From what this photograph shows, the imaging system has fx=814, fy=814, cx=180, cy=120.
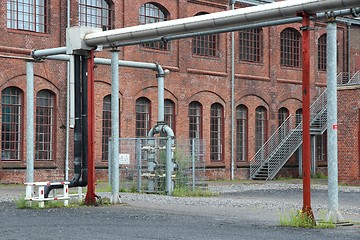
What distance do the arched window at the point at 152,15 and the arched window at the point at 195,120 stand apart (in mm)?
3311

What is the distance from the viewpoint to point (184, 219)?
55.6 ft

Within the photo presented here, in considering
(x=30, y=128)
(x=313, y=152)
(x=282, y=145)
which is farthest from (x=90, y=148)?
(x=313, y=152)

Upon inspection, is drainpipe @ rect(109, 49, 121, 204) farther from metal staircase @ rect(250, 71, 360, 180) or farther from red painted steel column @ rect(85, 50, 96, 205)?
metal staircase @ rect(250, 71, 360, 180)

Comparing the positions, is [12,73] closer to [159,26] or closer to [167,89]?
[167,89]

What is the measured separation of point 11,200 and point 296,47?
25.7 metres

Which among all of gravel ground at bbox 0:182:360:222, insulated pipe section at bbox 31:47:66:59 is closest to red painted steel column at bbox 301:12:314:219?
gravel ground at bbox 0:182:360:222

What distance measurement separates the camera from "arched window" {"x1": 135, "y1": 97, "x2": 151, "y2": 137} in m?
37.2

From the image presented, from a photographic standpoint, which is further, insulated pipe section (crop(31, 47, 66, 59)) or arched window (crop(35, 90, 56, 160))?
arched window (crop(35, 90, 56, 160))

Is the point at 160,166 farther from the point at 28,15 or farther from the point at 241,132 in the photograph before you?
the point at 241,132

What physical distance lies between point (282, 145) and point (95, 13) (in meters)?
A: 12.5

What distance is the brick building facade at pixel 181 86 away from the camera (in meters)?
32.8

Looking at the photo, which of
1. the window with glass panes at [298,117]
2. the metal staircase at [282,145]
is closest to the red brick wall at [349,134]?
the metal staircase at [282,145]

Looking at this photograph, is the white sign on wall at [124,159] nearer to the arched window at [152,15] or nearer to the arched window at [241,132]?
the arched window at [152,15]

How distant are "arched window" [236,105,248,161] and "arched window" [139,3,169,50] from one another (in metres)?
5.84
